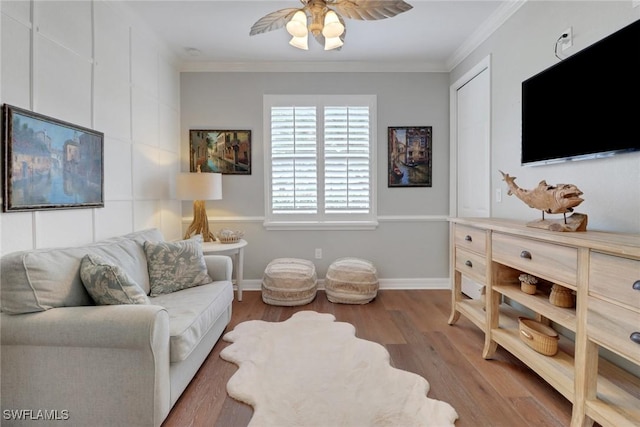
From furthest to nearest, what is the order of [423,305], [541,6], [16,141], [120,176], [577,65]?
[423,305]
[120,176]
[541,6]
[577,65]
[16,141]

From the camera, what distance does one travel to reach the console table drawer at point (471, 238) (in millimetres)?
2154

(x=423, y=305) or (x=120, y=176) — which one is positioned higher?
(x=120, y=176)

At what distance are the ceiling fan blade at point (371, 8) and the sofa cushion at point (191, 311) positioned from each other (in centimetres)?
209

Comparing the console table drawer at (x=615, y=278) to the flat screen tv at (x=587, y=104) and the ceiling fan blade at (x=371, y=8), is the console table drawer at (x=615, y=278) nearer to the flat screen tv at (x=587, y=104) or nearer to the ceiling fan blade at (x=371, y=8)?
the flat screen tv at (x=587, y=104)

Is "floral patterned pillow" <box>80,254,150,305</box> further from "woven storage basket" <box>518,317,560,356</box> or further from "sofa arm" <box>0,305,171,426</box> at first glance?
"woven storage basket" <box>518,317,560,356</box>

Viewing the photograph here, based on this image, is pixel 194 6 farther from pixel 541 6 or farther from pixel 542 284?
pixel 542 284

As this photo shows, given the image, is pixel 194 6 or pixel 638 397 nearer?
pixel 638 397

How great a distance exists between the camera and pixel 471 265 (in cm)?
232

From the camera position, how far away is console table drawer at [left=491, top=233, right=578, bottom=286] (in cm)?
141

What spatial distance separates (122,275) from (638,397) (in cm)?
254

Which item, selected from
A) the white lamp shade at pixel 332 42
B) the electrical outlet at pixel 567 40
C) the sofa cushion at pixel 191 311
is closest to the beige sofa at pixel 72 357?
the sofa cushion at pixel 191 311

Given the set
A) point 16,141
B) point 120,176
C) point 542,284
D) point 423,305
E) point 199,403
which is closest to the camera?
point 16,141

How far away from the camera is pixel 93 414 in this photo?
4.63 ft

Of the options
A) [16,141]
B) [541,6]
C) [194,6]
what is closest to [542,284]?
[541,6]
